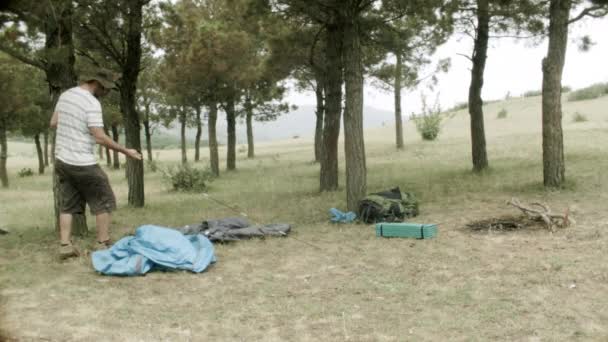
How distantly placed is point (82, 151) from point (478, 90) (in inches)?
356

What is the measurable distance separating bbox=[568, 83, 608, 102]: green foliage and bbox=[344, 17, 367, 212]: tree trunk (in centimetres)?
2805

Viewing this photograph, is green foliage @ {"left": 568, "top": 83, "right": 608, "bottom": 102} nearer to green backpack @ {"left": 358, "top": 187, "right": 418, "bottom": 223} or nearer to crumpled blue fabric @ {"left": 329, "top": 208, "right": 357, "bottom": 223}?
green backpack @ {"left": 358, "top": 187, "right": 418, "bottom": 223}

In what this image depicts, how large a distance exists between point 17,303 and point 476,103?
10290 millimetres

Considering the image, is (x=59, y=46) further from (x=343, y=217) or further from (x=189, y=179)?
(x=189, y=179)

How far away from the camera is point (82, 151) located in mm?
6020

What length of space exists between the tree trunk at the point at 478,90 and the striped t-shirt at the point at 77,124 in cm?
840

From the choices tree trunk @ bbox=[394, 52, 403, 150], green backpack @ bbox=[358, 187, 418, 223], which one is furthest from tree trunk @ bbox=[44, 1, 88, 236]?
tree trunk @ bbox=[394, 52, 403, 150]

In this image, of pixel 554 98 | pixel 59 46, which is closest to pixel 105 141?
pixel 59 46

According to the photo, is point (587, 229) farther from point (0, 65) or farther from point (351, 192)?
point (0, 65)

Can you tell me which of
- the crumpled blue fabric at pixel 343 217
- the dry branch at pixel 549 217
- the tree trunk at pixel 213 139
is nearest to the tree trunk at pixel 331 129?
the crumpled blue fabric at pixel 343 217

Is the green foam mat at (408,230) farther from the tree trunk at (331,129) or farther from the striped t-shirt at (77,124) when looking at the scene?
the tree trunk at (331,129)

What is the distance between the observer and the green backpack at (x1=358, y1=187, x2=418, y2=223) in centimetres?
802

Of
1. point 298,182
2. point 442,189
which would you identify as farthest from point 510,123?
point 442,189

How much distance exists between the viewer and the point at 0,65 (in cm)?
1681
